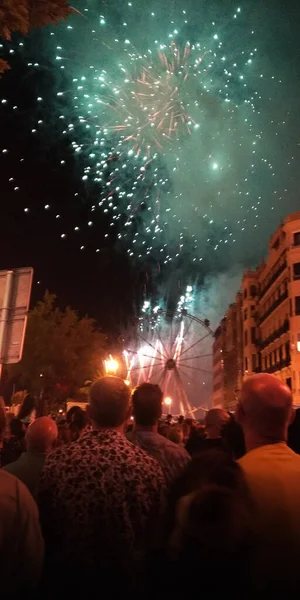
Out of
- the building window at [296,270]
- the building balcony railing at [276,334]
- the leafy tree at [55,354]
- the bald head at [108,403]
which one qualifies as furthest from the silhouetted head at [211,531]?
the building balcony railing at [276,334]

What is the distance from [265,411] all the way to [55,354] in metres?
37.3

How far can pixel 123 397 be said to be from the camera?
3.25m

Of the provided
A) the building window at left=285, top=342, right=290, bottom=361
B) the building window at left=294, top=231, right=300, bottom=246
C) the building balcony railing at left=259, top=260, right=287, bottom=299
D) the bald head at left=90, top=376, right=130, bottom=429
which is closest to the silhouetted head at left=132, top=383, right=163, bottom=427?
the bald head at left=90, top=376, right=130, bottom=429

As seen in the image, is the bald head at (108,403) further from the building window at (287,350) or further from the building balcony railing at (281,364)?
the building window at (287,350)

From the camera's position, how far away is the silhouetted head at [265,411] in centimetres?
246

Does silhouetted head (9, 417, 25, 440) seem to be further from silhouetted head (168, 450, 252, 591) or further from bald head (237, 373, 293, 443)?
silhouetted head (168, 450, 252, 591)

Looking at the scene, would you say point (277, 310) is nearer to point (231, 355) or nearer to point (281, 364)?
point (281, 364)

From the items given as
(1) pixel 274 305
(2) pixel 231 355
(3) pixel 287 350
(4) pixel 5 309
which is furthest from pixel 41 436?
(2) pixel 231 355

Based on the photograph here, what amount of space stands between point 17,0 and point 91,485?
614 cm

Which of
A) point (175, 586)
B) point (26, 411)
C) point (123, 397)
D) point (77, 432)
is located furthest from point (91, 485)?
point (26, 411)

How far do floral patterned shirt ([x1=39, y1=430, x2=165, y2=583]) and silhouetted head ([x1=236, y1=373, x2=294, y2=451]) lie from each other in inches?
25.3

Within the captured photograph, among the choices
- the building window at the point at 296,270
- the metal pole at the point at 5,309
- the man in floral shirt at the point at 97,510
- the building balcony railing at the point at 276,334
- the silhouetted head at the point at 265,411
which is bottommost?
the man in floral shirt at the point at 97,510

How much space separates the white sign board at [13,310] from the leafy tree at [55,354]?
32.6 m

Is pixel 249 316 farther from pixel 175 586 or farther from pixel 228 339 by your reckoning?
pixel 175 586
